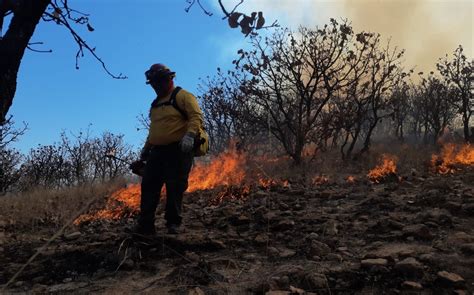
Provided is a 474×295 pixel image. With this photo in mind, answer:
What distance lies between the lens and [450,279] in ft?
9.94

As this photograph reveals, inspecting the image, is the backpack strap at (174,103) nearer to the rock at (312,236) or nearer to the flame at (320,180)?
the rock at (312,236)

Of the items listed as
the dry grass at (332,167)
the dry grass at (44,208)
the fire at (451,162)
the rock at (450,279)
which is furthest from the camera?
the dry grass at (332,167)

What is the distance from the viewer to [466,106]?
20.4 metres

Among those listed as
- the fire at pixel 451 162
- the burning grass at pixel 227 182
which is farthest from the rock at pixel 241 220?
the fire at pixel 451 162

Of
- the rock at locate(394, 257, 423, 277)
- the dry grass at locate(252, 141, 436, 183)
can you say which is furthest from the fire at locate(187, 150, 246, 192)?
the rock at locate(394, 257, 423, 277)

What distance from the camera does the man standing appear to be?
14.9ft

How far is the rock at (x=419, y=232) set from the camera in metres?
4.20

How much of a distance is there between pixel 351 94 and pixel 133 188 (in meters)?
8.03

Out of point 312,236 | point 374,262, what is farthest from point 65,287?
point 374,262

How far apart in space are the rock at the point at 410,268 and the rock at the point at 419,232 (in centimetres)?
94

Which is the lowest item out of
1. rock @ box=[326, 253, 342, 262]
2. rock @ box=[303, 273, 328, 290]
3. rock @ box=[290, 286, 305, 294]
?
rock @ box=[290, 286, 305, 294]

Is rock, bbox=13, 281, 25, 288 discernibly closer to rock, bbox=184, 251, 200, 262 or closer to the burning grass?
rock, bbox=184, 251, 200, 262

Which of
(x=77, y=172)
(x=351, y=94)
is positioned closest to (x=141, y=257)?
(x=351, y=94)

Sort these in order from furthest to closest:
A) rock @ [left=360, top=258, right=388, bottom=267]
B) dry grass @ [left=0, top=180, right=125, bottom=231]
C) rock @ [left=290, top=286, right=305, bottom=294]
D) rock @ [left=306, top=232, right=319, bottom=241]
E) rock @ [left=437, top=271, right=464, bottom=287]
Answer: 1. dry grass @ [left=0, top=180, right=125, bottom=231]
2. rock @ [left=306, top=232, right=319, bottom=241]
3. rock @ [left=360, top=258, right=388, bottom=267]
4. rock @ [left=290, top=286, right=305, bottom=294]
5. rock @ [left=437, top=271, right=464, bottom=287]
